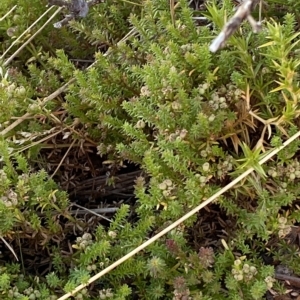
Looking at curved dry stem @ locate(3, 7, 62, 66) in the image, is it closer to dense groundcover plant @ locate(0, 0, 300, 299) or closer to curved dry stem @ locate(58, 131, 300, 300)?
dense groundcover plant @ locate(0, 0, 300, 299)

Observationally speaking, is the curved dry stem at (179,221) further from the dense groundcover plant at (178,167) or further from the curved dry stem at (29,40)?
the curved dry stem at (29,40)

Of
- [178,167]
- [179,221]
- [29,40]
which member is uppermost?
[29,40]

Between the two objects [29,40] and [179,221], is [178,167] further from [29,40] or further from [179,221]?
[29,40]

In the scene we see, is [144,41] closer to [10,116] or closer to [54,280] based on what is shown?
[10,116]

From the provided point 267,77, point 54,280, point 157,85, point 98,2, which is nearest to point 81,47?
point 98,2

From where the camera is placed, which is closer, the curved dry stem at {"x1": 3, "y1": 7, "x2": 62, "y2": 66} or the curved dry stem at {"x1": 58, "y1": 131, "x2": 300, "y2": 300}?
the curved dry stem at {"x1": 58, "y1": 131, "x2": 300, "y2": 300}

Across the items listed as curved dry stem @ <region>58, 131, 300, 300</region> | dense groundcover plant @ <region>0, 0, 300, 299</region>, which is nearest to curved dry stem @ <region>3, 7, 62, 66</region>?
dense groundcover plant @ <region>0, 0, 300, 299</region>

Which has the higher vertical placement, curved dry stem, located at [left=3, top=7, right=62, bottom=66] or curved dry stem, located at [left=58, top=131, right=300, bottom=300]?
curved dry stem, located at [left=3, top=7, right=62, bottom=66]

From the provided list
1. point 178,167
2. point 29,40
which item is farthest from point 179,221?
point 29,40
